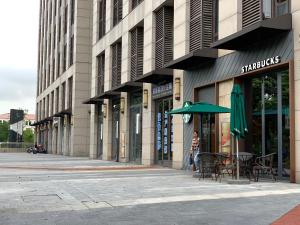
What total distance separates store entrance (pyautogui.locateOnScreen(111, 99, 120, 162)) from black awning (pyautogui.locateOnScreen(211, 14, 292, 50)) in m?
15.5

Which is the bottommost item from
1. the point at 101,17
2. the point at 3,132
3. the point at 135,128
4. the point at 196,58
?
the point at 135,128

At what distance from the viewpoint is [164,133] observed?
2244 cm

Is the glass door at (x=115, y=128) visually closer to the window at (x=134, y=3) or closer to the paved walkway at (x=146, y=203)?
the window at (x=134, y=3)

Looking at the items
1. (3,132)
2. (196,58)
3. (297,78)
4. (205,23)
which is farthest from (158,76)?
(3,132)

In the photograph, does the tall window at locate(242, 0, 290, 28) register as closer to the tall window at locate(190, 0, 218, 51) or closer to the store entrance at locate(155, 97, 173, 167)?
the tall window at locate(190, 0, 218, 51)

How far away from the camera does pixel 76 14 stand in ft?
141

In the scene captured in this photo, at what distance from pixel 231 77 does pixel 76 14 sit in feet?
96.9

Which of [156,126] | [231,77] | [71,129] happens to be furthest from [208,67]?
[71,129]

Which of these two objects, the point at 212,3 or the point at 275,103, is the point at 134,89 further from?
the point at 275,103

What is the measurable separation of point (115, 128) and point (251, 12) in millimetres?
17184

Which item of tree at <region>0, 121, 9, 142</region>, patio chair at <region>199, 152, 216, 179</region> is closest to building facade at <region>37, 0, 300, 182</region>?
patio chair at <region>199, 152, 216, 179</region>

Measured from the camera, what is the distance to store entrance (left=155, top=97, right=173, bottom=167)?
71.6 feet

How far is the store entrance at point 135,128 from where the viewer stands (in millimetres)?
25984

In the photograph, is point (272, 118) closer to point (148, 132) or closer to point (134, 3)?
point (148, 132)
